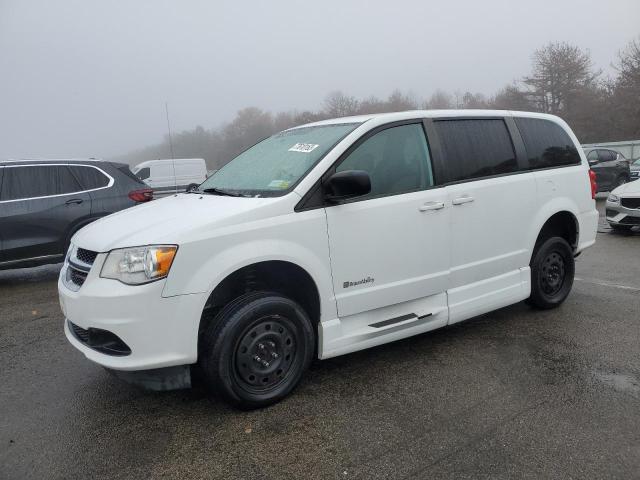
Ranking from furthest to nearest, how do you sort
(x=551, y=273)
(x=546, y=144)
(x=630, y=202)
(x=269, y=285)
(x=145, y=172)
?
(x=145, y=172)
(x=630, y=202)
(x=551, y=273)
(x=546, y=144)
(x=269, y=285)

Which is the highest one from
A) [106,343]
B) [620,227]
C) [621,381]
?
[106,343]

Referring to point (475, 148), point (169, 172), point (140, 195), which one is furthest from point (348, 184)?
point (169, 172)

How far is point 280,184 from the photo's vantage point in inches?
134

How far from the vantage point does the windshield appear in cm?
346

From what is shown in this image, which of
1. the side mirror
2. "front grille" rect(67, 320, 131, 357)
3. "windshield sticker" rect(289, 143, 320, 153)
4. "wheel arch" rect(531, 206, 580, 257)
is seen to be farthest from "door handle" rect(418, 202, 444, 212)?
"front grille" rect(67, 320, 131, 357)

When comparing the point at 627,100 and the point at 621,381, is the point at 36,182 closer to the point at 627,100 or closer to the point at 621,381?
the point at 621,381

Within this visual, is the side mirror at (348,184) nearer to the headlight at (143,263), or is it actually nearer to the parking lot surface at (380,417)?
the headlight at (143,263)

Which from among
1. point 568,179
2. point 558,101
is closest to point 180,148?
point 568,179

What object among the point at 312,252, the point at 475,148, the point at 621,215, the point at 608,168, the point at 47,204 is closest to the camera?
the point at 312,252

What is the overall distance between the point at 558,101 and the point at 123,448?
1788 inches

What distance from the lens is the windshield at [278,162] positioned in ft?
11.3

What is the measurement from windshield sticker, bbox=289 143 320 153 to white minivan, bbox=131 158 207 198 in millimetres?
17669

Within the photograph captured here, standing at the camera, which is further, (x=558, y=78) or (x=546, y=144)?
(x=558, y=78)

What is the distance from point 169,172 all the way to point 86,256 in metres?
19.1
